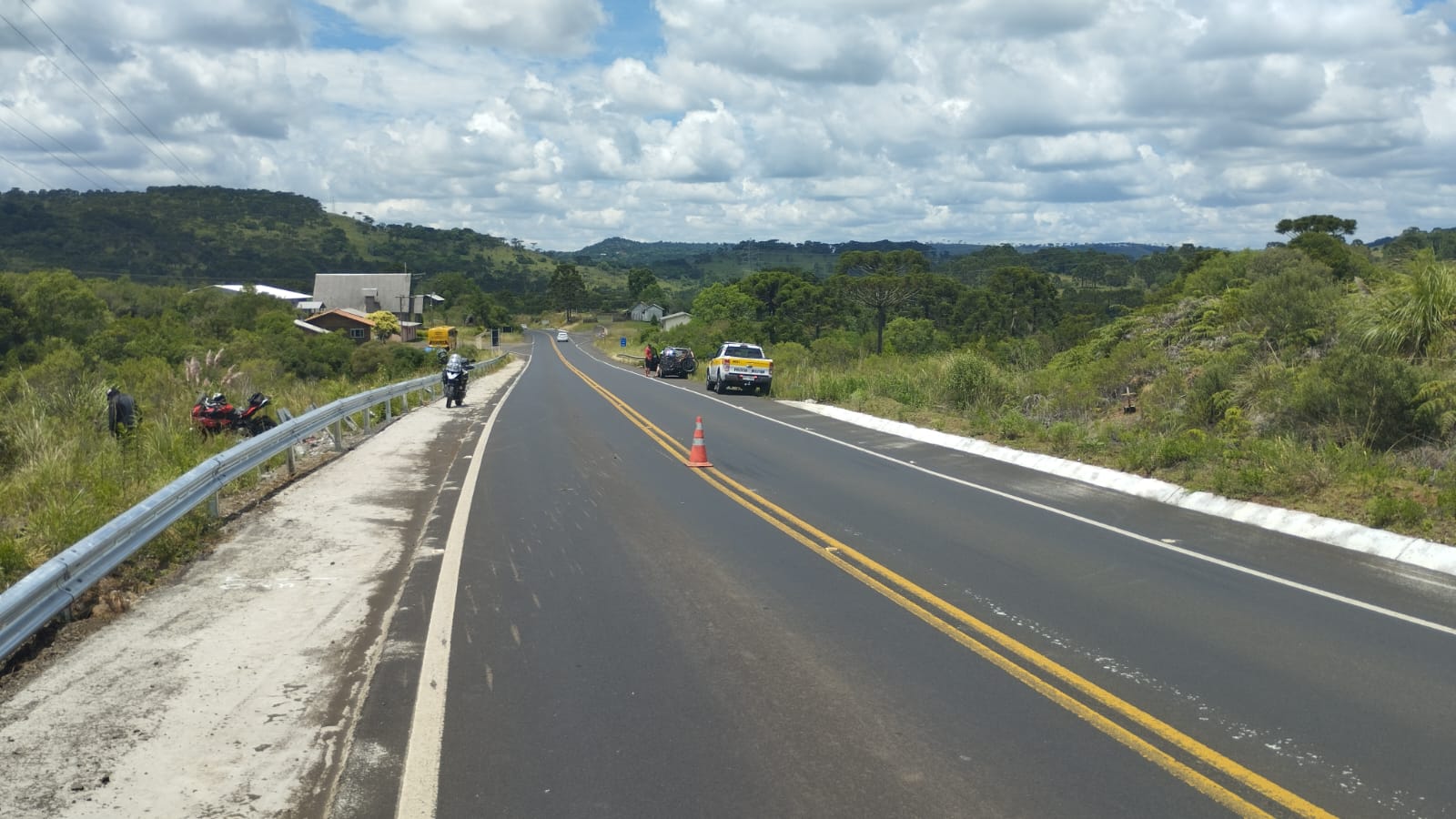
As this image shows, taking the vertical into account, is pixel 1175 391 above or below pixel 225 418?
above

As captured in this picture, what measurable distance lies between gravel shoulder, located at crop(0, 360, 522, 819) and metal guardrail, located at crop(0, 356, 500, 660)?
28cm

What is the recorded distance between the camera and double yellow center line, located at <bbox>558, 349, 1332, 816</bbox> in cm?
456

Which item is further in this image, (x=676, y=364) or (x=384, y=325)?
(x=384, y=325)

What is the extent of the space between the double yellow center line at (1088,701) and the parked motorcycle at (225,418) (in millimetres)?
9869

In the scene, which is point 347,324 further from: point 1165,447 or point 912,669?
point 912,669

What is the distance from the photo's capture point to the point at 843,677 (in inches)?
240

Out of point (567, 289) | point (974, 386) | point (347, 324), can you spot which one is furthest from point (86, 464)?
point (567, 289)

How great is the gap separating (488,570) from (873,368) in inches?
978

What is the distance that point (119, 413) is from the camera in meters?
15.4

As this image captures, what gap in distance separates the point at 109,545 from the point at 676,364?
4393cm

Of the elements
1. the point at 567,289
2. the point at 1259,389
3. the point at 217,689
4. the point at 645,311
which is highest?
the point at 567,289

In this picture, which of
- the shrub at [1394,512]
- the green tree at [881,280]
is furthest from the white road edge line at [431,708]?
the green tree at [881,280]

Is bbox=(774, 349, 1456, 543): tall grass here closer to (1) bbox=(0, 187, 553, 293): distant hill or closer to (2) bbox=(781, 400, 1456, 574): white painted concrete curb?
(2) bbox=(781, 400, 1456, 574): white painted concrete curb

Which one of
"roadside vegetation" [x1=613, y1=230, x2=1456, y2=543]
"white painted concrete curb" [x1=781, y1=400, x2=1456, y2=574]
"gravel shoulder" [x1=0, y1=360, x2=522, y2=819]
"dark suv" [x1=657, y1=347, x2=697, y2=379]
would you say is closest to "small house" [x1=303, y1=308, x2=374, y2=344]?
"dark suv" [x1=657, y1=347, x2=697, y2=379]
